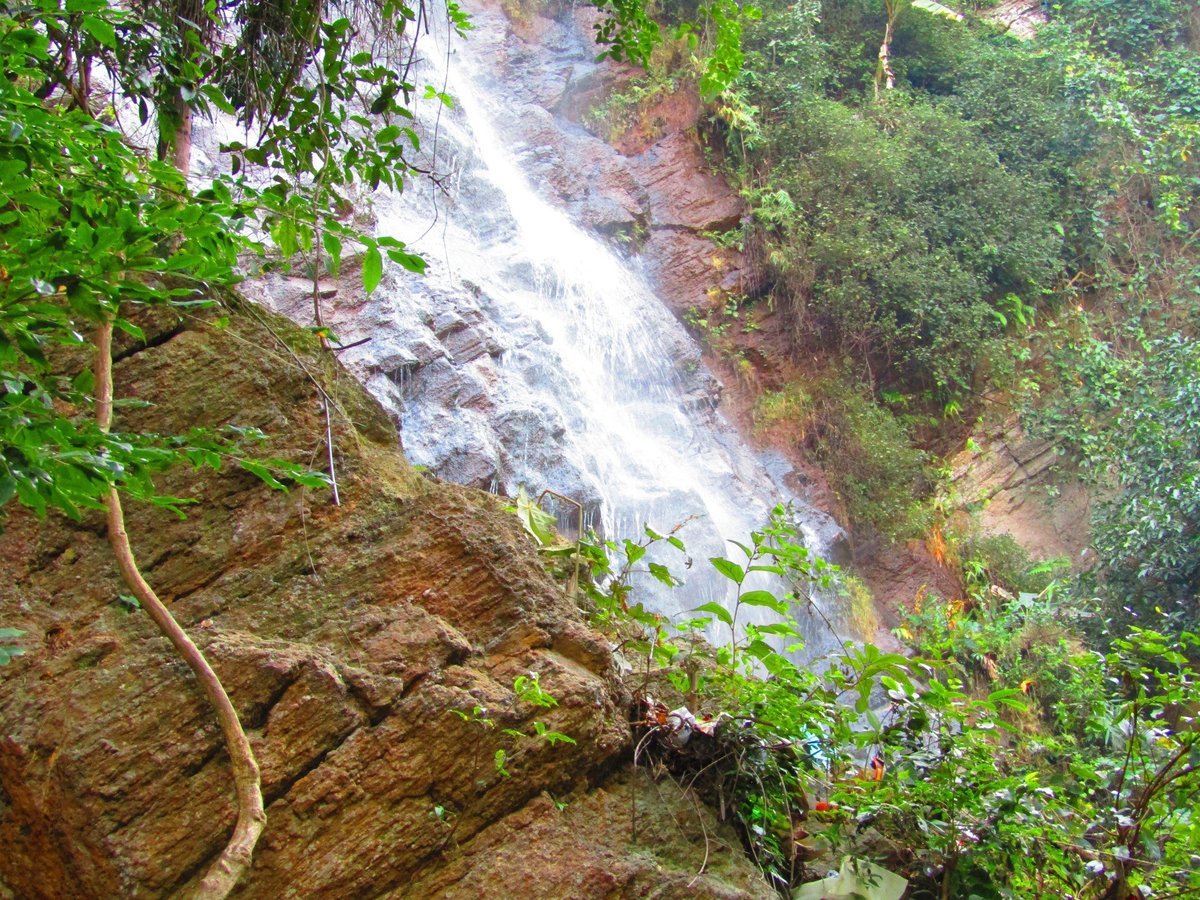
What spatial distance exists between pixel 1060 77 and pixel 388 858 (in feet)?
55.7

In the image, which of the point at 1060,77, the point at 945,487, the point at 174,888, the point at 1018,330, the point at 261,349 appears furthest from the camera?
the point at 1060,77

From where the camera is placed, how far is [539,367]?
401 inches

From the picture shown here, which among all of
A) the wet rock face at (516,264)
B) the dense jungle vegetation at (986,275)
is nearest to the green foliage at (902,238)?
the dense jungle vegetation at (986,275)

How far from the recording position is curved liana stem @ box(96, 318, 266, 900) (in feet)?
7.04

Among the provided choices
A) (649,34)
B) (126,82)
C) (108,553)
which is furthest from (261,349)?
(649,34)

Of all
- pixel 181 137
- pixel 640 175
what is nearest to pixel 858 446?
pixel 640 175

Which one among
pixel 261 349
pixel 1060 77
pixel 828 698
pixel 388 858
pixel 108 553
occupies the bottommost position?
pixel 828 698

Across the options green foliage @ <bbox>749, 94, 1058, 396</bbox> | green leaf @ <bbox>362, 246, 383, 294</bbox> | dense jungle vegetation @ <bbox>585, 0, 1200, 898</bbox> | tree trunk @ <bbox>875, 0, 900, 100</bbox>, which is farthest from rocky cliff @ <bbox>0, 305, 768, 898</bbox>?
tree trunk @ <bbox>875, 0, 900, 100</bbox>

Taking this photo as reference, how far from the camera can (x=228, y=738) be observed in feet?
7.63

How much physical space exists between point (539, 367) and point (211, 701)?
795cm

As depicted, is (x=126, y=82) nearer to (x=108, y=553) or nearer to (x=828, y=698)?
(x=108, y=553)

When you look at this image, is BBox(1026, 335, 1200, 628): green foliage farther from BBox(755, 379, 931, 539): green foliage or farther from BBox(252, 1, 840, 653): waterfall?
BBox(252, 1, 840, 653): waterfall

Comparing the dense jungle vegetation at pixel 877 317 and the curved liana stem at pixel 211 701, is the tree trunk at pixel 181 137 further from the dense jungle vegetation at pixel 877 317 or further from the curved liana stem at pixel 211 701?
the curved liana stem at pixel 211 701

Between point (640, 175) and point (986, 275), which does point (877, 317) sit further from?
point (640, 175)
